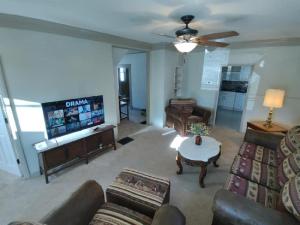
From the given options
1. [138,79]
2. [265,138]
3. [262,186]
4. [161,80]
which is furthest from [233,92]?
[262,186]

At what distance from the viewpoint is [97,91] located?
3424 millimetres

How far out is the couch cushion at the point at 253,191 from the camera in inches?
61.9

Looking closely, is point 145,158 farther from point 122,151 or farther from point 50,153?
point 50,153

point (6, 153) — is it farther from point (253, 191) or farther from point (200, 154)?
point (253, 191)

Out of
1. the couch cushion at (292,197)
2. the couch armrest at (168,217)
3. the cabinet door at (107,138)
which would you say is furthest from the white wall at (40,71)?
the couch cushion at (292,197)

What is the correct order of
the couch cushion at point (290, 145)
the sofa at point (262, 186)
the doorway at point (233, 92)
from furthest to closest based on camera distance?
the doorway at point (233, 92) → the couch cushion at point (290, 145) → the sofa at point (262, 186)

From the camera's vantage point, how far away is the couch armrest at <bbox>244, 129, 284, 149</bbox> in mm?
2582

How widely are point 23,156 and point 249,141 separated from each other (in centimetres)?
378

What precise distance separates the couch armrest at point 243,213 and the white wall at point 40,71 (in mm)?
2797

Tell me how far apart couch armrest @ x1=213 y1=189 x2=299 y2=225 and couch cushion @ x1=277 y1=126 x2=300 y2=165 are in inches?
39.8

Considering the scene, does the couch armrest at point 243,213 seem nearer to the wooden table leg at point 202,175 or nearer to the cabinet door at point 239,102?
the wooden table leg at point 202,175

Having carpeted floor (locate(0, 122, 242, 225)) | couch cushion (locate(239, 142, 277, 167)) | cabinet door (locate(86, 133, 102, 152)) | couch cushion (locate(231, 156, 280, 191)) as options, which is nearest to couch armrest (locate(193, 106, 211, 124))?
carpeted floor (locate(0, 122, 242, 225))

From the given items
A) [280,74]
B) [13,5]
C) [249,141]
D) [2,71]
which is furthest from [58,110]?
[280,74]

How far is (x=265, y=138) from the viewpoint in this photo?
2.67 m
